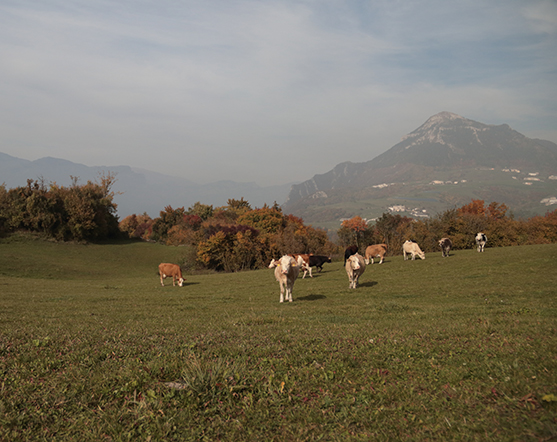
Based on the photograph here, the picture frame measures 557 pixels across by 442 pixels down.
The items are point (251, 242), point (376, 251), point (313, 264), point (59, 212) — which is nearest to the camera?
point (313, 264)

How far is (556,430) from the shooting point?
367 centimetres

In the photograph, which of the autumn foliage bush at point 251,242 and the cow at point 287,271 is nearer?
the cow at point 287,271

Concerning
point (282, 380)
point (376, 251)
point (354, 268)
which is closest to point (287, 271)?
point (354, 268)

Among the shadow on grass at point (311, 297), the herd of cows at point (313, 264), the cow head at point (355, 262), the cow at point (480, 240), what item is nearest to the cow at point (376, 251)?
the herd of cows at point (313, 264)

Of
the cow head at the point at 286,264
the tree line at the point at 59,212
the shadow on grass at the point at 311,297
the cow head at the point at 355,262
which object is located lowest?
the shadow on grass at the point at 311,297

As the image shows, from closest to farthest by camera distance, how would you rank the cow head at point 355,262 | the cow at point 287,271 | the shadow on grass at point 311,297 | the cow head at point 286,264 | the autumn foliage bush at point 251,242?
the cow head at point 286,264, the cow at point 287,271, the shadow on grass at point 311,297, the cow head at point 355,262, the autumn foliage bush at point 251,242

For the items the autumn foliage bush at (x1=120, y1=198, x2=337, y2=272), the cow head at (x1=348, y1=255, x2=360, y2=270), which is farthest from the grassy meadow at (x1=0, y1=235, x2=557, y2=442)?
the autumn foliage bush at (x1=120, y1=198, x2=337, y2=272)

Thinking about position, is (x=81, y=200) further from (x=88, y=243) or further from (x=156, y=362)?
(x=156, y=362)

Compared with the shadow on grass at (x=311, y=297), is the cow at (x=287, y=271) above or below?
above

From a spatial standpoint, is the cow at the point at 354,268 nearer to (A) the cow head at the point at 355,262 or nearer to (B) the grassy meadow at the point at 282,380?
(A) the cow head at the point at 355,262

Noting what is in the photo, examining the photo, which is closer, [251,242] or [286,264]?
[286,264]

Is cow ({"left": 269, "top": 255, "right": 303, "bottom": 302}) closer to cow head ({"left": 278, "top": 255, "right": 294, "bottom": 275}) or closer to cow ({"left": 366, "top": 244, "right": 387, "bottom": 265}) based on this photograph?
cow head ({"left": 278, "top": 255, "right": 294, "bottom": 275})

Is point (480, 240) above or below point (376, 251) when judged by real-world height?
above

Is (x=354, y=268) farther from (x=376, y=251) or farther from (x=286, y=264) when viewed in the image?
(x=376, y=251)
